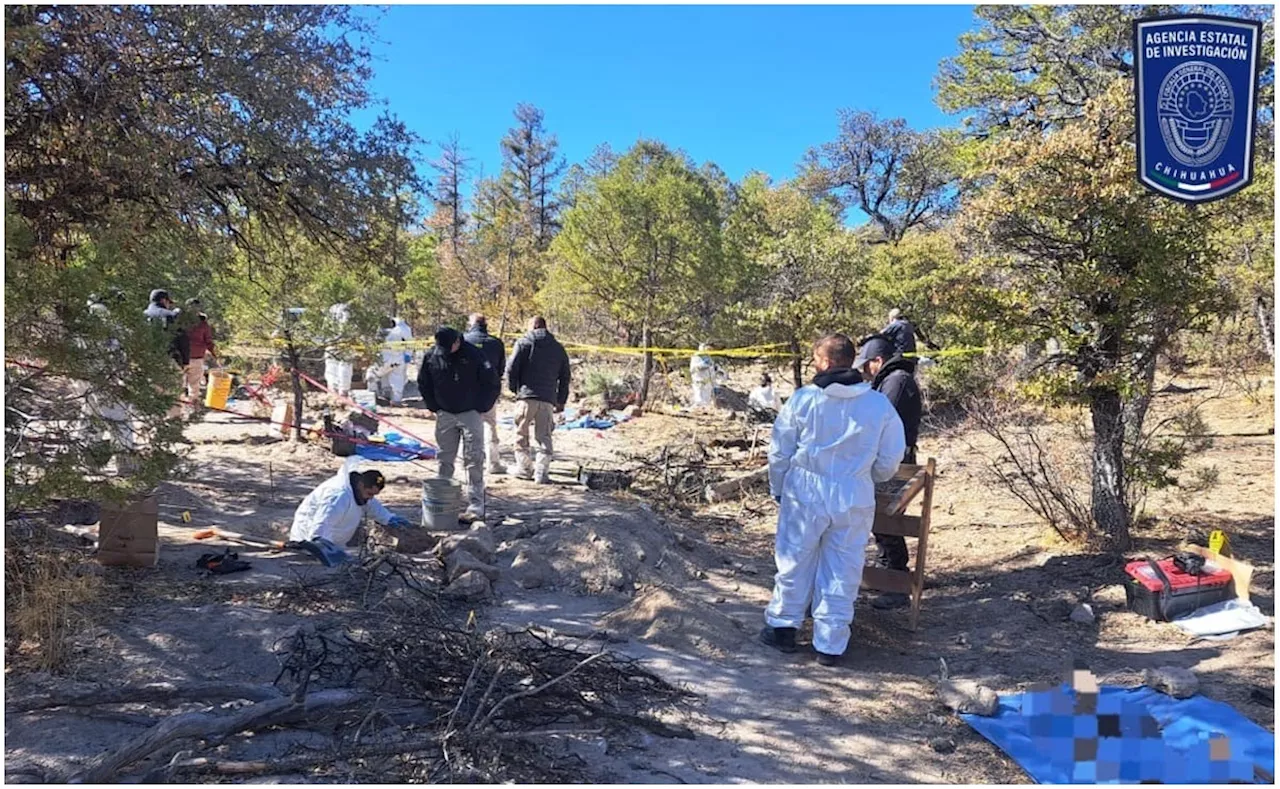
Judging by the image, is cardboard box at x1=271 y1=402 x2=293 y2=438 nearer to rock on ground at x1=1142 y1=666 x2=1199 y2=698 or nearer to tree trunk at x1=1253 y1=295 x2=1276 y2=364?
rock on ground at x1=1142 y1=666 x2=1199 y2=698

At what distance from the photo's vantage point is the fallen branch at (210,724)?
287 centimetres

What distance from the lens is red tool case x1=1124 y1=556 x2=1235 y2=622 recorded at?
4.99 meters

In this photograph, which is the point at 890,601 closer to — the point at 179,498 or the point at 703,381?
the point at 179,498

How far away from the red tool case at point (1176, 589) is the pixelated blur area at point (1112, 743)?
1362 millimetres

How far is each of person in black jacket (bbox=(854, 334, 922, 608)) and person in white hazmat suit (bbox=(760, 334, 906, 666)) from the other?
3.83 ft

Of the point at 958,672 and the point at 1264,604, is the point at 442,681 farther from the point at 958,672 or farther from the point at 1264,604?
the point at 1264,604

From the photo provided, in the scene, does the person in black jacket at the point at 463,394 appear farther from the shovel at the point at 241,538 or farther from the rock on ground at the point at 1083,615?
the rock on ground at the point at 1083,615

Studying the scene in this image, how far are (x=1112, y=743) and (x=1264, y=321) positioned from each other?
12.2 m

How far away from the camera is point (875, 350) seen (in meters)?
5.86

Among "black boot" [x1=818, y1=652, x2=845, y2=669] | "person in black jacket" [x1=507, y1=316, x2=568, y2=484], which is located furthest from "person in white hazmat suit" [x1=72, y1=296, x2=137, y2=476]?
"person in black jacket" [x1=507, y1=316, x2=568, y2=484]

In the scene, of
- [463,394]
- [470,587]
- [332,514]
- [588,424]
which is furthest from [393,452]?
[470,587]

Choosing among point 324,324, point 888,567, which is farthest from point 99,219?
point 888,567

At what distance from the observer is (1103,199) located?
18.5ft

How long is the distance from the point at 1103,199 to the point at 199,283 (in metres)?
6.65
